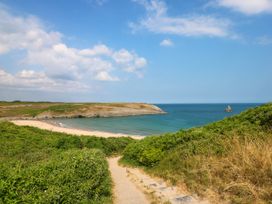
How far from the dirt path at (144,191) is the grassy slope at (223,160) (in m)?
0.45

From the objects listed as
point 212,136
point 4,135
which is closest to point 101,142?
point 4,135

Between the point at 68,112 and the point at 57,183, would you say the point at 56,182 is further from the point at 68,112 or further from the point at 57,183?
the point at 68,112

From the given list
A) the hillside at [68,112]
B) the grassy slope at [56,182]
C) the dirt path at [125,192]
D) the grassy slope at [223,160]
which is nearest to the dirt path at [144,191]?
the dirt path at [125,192]

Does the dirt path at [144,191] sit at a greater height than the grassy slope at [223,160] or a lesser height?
lesser

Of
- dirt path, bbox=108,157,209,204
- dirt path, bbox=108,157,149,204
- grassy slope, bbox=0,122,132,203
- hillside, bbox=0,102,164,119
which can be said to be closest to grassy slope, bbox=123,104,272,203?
dirt path, bbox=108,157,209,204

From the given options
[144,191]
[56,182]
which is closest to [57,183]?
[56,182]

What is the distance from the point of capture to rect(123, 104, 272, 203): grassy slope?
8430mm

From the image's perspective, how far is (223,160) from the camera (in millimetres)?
10562

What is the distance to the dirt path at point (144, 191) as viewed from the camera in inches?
363

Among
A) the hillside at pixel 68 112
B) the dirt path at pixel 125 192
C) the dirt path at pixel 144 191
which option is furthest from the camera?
the hillside at pixel 68 112

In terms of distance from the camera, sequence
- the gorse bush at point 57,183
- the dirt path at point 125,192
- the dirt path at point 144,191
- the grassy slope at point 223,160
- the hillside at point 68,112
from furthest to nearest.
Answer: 1. the hillside at point 68,112
2. the dirt path at point 125,192
3. the dirt path at point 144,191
4. the grassy slope at point 223,160
5. the gorse bush at point 57,183

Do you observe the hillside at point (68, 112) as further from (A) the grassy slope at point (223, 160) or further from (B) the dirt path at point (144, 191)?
(B) the dirt path at point (144, 191)

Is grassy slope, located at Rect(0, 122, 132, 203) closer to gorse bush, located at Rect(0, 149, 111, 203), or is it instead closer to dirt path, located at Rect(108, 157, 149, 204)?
gorse bush, located at Rect(0, 149, 111, 203)

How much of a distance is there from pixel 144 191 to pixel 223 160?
3.13 m
